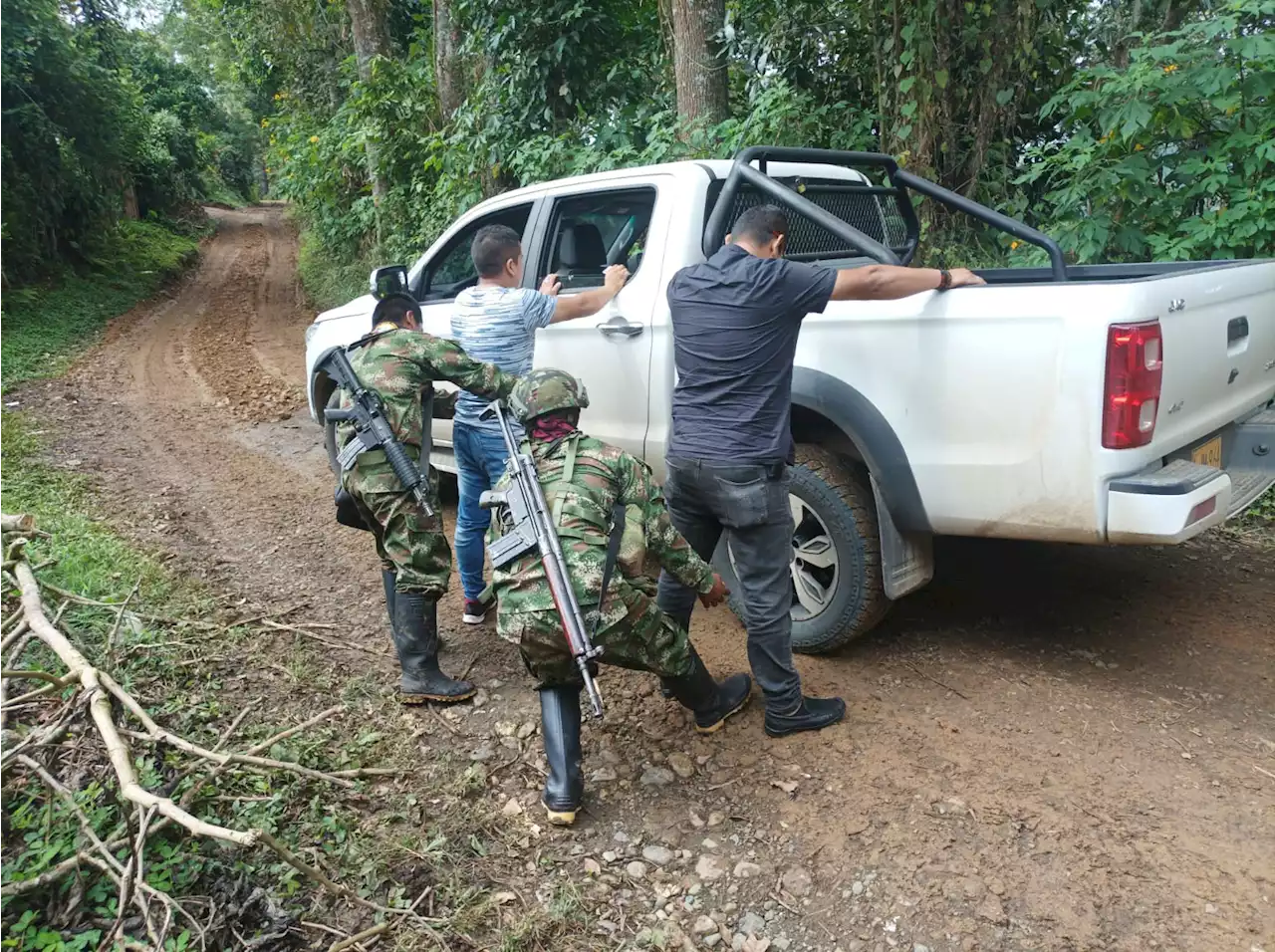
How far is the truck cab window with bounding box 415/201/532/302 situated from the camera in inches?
192

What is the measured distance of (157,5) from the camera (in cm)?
2655

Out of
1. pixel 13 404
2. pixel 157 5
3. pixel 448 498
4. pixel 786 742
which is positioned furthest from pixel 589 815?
pixel 157 5

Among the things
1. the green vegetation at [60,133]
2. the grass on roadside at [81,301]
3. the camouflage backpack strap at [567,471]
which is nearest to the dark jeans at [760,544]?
the camouflage backpack strap at [567,471]

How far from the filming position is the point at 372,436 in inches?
140

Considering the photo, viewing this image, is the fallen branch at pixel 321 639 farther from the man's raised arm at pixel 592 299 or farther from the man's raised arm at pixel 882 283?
the man's raised arm at pixel 882 283

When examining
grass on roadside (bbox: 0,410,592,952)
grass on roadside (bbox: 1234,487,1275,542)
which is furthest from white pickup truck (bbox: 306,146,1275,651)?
grass on roadside (bbox: 0,410,592,952)

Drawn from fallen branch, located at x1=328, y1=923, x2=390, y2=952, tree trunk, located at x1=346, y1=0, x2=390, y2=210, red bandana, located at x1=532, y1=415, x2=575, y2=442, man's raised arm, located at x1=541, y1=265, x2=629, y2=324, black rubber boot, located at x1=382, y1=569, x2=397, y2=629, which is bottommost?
fallen branch, located at x1=328, y1=923, x2=390, y2=952

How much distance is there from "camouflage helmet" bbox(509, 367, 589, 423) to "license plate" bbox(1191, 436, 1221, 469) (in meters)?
2.11

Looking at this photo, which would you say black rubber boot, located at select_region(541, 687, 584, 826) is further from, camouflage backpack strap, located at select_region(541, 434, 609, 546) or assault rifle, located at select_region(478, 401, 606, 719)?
camouflage backpack strap, located at select_region(541, 434, 609, 546)

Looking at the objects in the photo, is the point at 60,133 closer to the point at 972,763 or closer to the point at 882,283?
the point at 882,283

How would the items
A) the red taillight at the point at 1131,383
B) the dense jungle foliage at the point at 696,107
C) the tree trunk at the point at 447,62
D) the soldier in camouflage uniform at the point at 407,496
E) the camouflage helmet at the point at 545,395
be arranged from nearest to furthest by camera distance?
the red taillight at the point at 1131,383 < the camouflage helmet at the point at 545,395 < the soldier in camouflage uniform at the point at 407,496 < the dense jungle foliage at the point at 696,107 < the tree trunk at the point at 447,62

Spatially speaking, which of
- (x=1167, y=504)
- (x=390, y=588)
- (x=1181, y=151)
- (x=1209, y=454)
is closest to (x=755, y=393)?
(x=1167, y=504)

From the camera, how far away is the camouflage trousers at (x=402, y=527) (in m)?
3.57

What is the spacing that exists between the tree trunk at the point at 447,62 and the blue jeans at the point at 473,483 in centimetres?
865
